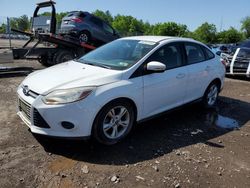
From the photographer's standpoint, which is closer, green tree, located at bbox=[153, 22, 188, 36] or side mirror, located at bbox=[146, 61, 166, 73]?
side mirror, located at bbox=[146, 61, 166, 73]

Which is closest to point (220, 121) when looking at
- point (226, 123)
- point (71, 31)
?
point (226, 123)

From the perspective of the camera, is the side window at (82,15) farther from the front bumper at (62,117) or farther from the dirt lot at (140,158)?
the front bumper at (62,117)

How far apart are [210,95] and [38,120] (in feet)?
13.4

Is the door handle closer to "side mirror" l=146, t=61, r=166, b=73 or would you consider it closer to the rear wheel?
"side mirror" l=146, t=61, r=166, b=73

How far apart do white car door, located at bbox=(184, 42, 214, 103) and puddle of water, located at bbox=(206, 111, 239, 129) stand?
0.50m

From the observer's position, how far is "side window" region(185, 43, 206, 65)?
5872 mm

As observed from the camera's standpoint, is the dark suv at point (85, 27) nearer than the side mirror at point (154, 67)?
No

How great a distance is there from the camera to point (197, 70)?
594 cm

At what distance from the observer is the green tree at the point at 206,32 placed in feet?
256

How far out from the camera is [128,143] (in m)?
4.63

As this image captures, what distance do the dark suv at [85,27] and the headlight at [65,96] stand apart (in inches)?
402

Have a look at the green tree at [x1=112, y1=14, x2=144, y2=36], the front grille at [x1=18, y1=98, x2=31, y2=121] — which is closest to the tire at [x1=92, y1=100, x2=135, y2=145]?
the front grille at [x1=18, y1=98, x2=31, y2=121]

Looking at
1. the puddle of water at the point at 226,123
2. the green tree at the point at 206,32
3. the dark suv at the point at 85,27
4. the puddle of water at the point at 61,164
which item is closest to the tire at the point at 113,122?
the puddle of water at the point at 61,164

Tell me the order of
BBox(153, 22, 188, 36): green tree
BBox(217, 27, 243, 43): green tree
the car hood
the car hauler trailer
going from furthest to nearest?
BBox(217, 27, 243, 43): green tree → BBox(153, 22, 188, 36): green tree → the car hauler trailer → the car hood
